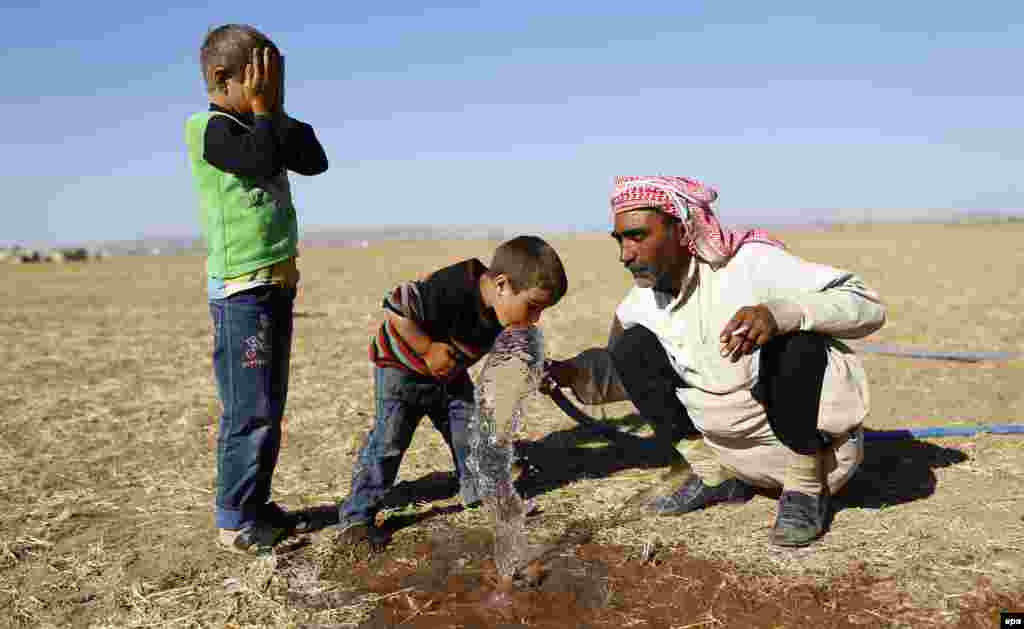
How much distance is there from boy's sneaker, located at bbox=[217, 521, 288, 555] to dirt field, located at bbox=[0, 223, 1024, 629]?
67 millimetres

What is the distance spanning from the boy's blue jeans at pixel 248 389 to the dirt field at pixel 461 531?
0.89 ft

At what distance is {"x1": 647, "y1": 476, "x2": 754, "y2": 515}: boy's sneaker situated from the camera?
4051mm

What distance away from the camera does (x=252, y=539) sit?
12.4ft

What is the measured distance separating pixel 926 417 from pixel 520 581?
12.1ft

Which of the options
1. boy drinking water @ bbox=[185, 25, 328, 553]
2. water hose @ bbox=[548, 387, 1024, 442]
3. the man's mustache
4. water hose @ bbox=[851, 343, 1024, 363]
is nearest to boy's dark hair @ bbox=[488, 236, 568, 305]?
the man's mustache

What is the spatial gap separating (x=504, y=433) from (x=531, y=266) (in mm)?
1717

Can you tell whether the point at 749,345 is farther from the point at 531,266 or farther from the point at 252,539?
the point at 252,539

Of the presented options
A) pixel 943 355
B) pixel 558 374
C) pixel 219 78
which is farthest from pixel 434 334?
pixel 943 355

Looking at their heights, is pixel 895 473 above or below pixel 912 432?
below

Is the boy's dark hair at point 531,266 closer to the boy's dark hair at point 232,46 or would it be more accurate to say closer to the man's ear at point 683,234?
the man's ear at point 683,234

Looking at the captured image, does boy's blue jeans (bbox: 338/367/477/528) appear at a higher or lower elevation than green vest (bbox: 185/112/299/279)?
lower

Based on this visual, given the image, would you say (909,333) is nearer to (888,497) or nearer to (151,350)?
(888,497)

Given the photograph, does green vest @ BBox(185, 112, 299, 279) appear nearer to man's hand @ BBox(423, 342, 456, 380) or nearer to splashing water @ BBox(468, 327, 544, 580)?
man's hand @ BBox(423, 342, 456, 380)

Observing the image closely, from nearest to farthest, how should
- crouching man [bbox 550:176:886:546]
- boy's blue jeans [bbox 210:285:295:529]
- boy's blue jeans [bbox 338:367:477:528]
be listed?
1. crouching man [bbox 550:176:886:546]
2. boy's blue jeans [bbox 210:285:295:529]
3. boy's blue jeans [bbox 338:367:477:528]
